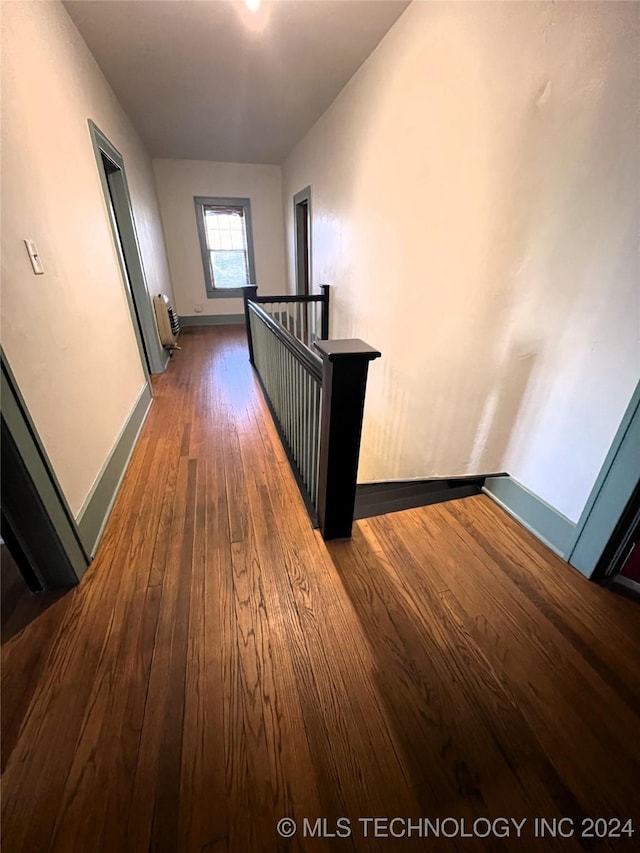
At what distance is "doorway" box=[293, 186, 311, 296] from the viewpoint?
4.80m

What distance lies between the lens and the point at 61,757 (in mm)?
846

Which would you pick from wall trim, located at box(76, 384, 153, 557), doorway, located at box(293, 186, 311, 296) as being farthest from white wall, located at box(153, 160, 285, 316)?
wall trim, located at box(76, 384, 153, 557)

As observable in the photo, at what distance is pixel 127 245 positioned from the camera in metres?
3.19

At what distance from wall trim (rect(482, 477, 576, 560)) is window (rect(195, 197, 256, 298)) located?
5.37m

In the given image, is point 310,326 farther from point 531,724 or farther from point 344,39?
point 531,724

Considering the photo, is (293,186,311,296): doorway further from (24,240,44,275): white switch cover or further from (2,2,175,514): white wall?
(24,240,44,275): white switch cover

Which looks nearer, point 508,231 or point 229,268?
point 508,231

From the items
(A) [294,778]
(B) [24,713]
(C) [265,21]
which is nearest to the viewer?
(A) [294,778]

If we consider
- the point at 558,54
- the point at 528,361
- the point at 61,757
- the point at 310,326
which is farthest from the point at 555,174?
the point at 310,326

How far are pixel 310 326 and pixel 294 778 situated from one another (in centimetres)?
415

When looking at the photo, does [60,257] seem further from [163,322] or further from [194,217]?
[194,217]

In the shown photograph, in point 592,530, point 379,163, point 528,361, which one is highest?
point 379,163

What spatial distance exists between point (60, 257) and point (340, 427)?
1566 mm

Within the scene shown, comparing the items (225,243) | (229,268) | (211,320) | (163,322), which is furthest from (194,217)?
(163,322)
